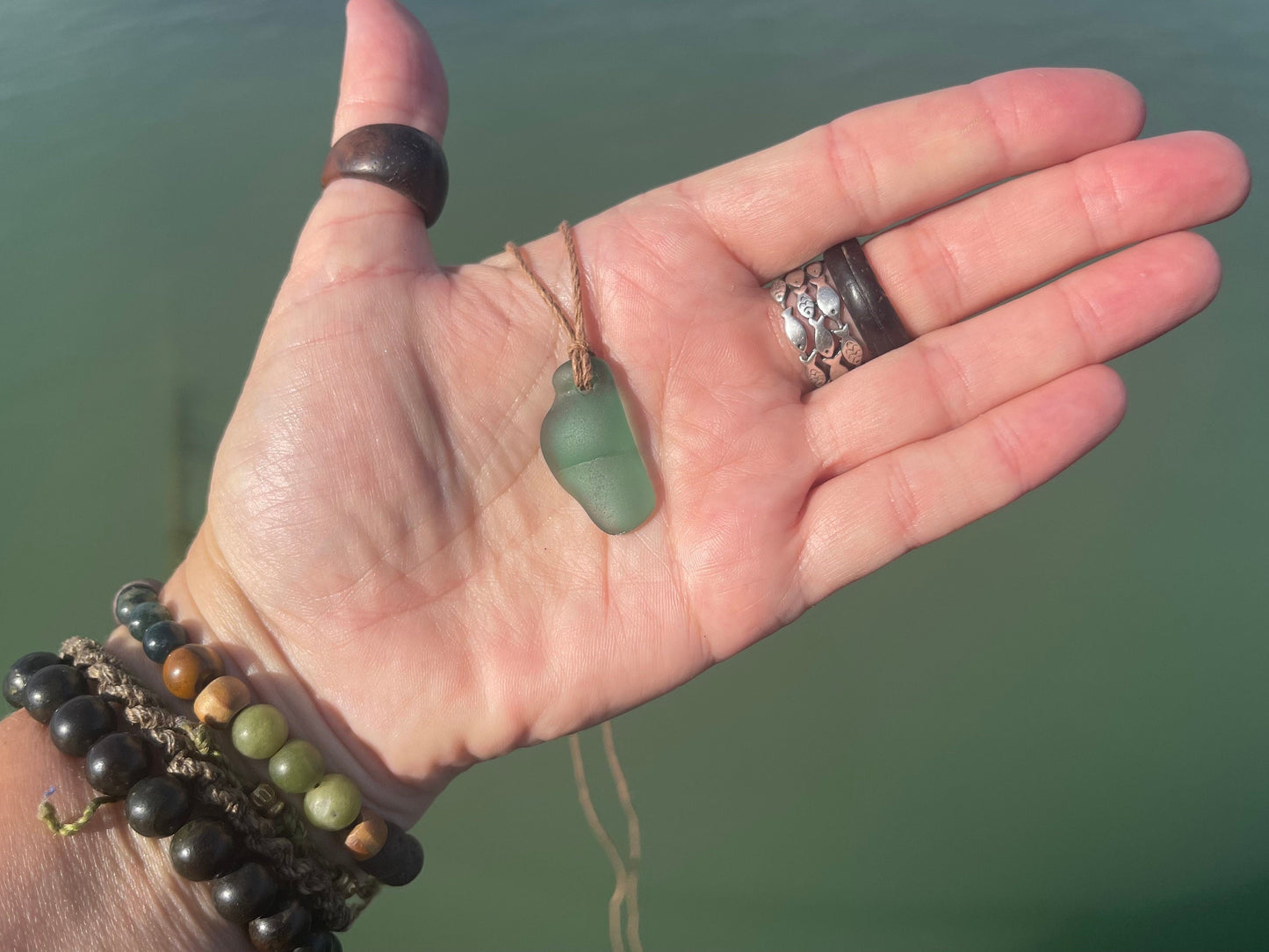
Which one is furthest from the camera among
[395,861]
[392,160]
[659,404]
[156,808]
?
[659,404]

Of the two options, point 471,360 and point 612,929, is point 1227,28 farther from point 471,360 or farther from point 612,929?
point 612,929

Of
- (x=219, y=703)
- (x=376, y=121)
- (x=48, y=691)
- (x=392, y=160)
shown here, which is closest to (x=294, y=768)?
(x=219, y=703)

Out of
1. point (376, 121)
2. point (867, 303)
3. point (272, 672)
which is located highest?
point (376, 121)

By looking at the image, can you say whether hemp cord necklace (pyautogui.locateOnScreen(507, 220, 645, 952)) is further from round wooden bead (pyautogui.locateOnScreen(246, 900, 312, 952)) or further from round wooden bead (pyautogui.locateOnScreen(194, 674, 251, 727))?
round wooden bead (pyautogui.locateOnScreen(246, 900, 312, 952))

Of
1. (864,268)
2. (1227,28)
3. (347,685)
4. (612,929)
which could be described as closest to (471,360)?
(347,685)

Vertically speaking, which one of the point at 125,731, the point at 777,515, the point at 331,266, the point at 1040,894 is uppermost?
the point at 331,266

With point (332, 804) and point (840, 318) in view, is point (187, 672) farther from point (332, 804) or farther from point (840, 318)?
point (840, 318)

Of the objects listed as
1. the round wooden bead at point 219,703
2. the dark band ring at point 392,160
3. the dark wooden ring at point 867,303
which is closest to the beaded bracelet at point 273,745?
the round wooden bead at point 219,703

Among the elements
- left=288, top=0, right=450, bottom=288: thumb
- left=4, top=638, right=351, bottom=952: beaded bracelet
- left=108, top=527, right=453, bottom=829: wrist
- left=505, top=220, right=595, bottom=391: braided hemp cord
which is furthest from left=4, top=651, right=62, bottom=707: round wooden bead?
left=505, top=220, right=595, bottom=391: braided hemp cord
